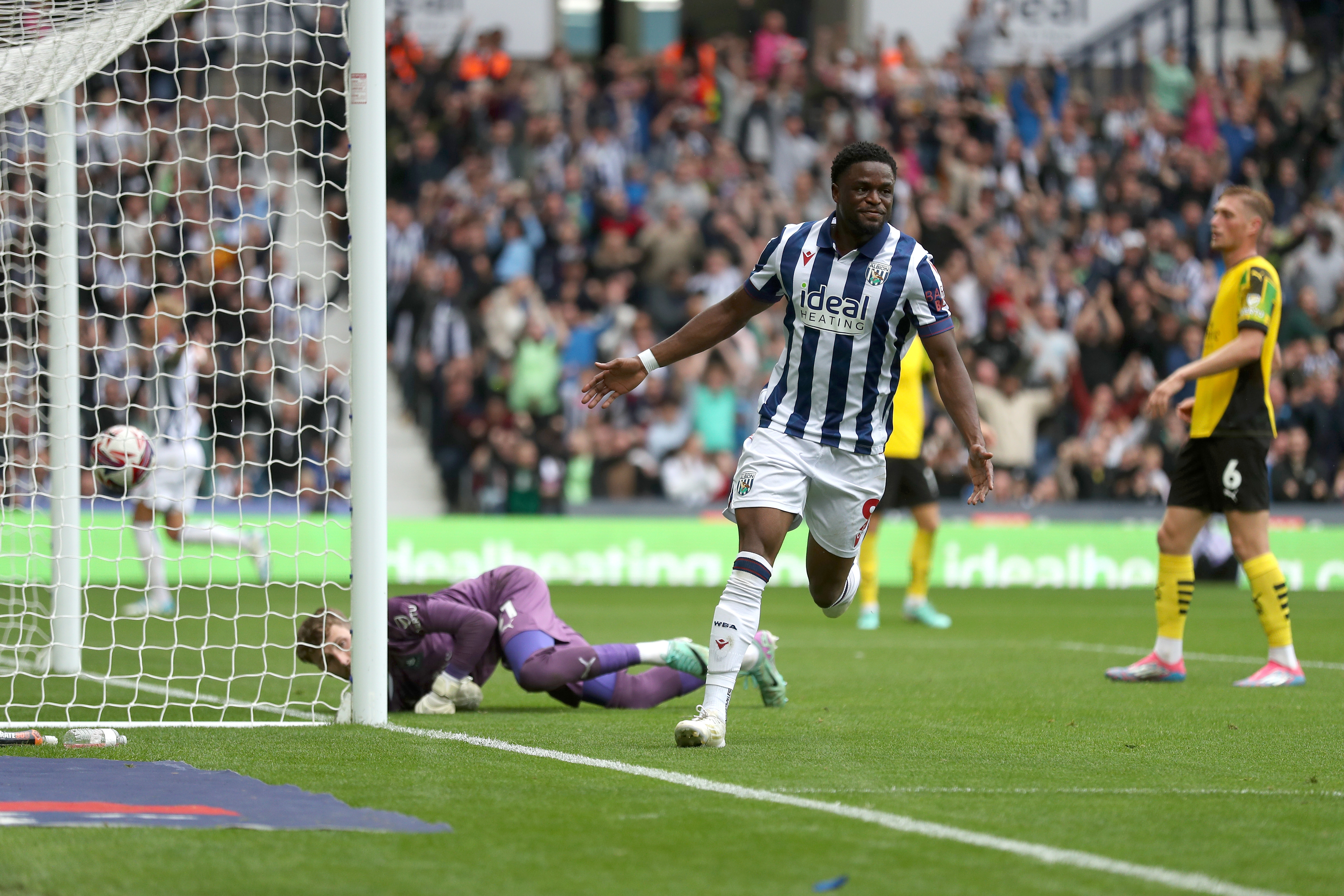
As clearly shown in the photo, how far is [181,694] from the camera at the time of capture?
7.94 metres

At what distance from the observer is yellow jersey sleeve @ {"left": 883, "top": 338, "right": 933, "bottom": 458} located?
12344 millimetres

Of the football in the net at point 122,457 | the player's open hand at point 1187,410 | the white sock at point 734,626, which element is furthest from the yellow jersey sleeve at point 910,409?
the white sock at point 734,626

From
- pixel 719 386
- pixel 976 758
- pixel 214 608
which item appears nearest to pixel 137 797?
pixel 976 758

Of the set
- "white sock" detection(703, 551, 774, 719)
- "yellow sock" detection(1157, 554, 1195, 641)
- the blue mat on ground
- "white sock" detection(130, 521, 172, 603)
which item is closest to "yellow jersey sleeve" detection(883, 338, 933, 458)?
"yellow sock" detection(1157, 554, 1195, 641)

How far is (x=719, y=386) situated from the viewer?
1855 cm

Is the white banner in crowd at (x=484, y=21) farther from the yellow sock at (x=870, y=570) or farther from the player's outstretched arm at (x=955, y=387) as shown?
the player's outstretched arm at (x=955, y=387)

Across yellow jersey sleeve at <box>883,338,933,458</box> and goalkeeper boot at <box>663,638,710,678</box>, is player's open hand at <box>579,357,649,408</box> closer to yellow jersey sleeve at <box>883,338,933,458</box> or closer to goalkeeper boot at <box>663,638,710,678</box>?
goalkeeper boot at <box>663,638,710,678</box>

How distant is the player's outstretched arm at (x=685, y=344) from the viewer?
6.06 meters

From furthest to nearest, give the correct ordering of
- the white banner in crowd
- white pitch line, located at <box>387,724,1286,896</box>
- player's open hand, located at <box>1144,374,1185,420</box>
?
the white banner in crowd < player's open hand, located at <box>1144,374,1185,420</box> < white pitch line, located at <box>387,724,1286,896</box>

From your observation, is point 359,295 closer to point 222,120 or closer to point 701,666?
point 701,666

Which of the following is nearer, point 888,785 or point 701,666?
point 888,785

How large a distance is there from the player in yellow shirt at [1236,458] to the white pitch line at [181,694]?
4.24 metres

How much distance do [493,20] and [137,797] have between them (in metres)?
19.6

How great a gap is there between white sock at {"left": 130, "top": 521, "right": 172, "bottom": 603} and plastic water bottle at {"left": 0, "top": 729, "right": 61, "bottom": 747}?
18.4 feet
